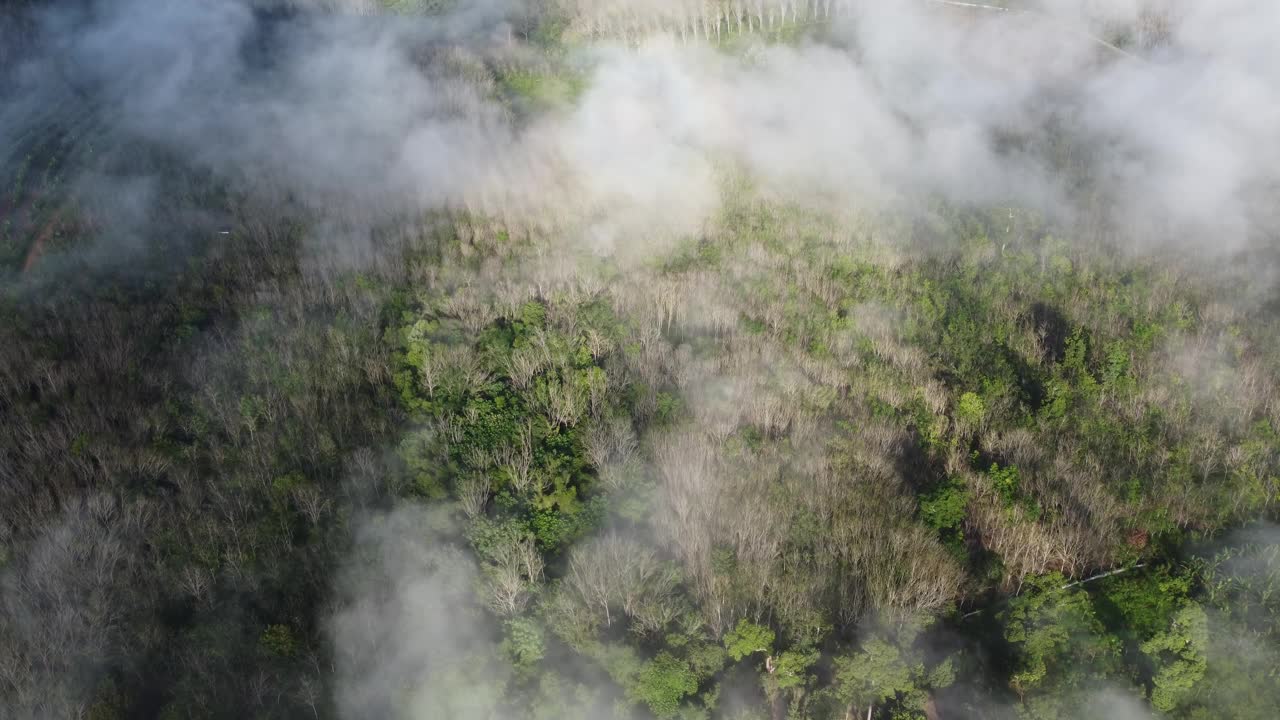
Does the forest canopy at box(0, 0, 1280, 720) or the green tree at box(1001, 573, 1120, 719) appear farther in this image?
the forest canopy at box(0, 0, 1280, 720)

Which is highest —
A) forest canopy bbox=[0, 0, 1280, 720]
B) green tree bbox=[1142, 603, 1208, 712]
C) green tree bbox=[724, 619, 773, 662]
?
forest canopy bbox=[0, 0, 1280, 720]

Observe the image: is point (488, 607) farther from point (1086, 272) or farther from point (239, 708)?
point (1086, 272)

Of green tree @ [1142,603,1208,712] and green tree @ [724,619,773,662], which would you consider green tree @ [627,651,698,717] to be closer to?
green tree @ [724,619,773,662]

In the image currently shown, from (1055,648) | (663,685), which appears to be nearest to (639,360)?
(663,685)

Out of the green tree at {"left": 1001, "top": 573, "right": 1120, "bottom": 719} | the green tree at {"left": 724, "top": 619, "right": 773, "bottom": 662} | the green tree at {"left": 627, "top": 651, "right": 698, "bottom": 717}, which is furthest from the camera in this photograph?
the green tree at {"left": 724, "top": 619, "right": 773, "bottom": 662}

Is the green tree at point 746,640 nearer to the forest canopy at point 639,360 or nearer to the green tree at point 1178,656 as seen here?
the forest canopy at point 639,360

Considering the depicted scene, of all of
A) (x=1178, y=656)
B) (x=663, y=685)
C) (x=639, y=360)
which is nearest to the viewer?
(x=663, y=685)

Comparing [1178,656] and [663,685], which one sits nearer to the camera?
[663,685]

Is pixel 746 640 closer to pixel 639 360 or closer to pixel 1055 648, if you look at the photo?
pixel 1055 648

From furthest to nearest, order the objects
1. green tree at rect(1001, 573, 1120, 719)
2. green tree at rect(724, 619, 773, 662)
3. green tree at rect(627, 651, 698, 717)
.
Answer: green tree at rect(724, 619, 773, 662), green tree at rect(1001, 573, 1120, 719), green tree at rect(627, 651, 698, 717)

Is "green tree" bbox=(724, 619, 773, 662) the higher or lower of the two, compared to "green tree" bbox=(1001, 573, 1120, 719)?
higher

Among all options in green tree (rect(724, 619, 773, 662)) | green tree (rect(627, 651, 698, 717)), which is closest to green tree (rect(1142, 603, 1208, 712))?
green tree (rect(724, 619, 773, 662))
